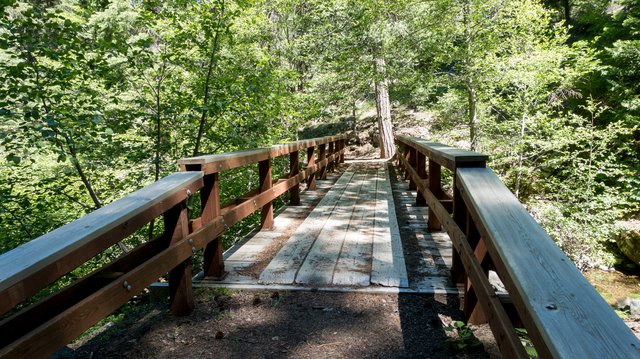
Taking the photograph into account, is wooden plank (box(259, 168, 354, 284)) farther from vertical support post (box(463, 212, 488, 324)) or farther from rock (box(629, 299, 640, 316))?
rock (box(629, 299, 640, 316))

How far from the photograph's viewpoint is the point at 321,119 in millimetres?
24609

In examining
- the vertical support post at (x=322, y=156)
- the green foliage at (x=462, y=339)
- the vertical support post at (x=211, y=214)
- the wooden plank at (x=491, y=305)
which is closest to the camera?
the wooden plank at (x=491, y=305)

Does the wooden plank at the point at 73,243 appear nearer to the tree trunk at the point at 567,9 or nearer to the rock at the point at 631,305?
the rock at the point at 631,305

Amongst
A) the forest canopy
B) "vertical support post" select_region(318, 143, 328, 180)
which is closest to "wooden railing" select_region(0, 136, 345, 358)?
the forest canopy

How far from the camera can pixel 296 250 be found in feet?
13.0

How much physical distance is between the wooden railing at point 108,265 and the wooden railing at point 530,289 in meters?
1.62

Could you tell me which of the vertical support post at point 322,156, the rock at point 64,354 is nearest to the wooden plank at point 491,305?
the rock at point 64,354

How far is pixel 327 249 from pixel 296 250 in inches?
12.4

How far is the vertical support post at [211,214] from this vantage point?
3.09m

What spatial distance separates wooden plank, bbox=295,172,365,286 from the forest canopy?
6.41 feet

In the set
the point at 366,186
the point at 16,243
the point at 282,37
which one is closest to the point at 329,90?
the point at 282,37

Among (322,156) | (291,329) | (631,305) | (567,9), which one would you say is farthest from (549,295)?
(567,9)

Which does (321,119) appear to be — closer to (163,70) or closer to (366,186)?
(366,186)

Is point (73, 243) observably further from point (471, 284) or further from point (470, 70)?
point (470, 70)
